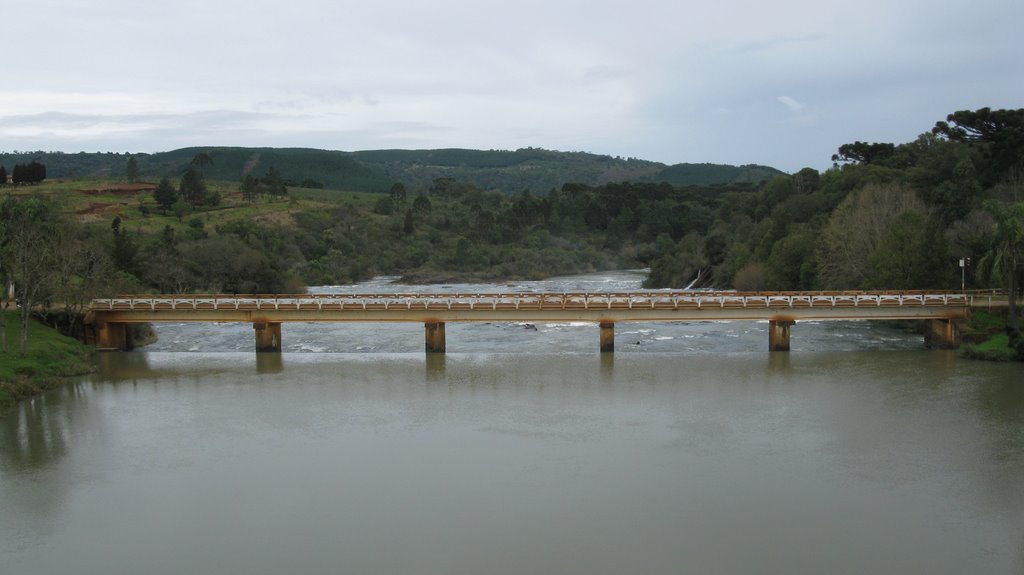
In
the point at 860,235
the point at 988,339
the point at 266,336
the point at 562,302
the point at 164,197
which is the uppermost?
the point at 164,197

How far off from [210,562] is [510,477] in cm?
739

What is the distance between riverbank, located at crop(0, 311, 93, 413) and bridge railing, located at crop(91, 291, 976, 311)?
3.34 meters

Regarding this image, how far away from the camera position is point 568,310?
135 ft

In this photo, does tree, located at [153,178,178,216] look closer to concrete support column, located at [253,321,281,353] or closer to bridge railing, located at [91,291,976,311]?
bridge railing, located at [91,291,976,311]

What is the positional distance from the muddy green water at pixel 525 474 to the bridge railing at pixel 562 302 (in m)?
6.37

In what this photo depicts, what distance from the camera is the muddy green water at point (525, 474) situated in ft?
54.4

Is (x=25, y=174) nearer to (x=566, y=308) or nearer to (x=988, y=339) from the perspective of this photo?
(x=566, y=308)

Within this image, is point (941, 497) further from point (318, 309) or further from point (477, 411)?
point (318, 309)

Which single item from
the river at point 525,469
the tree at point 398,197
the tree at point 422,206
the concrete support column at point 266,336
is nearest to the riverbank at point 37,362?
the river at point 525,469

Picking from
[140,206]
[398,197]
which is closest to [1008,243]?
[140,206]

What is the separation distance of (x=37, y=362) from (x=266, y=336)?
1045 cm

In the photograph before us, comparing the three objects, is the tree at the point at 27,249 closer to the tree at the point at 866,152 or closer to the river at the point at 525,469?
the river at the point at 525,469

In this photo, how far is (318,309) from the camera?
4250 centimetres

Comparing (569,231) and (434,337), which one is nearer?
(434,337)
